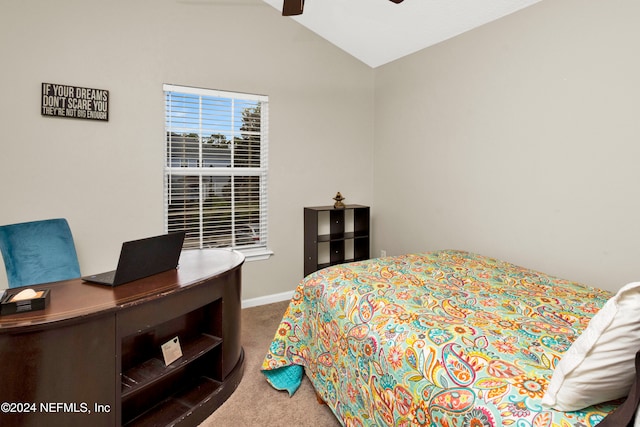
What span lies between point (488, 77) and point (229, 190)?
8.31 feet

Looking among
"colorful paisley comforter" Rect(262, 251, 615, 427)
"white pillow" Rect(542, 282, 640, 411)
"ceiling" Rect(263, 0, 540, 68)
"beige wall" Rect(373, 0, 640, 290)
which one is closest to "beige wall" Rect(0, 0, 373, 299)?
"ceiling" Rect(263, 0, 540, 68)

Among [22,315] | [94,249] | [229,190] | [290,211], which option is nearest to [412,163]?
[290,211]

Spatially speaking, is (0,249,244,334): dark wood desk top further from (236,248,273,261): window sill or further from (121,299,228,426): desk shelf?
(236,248,273,261): window sill

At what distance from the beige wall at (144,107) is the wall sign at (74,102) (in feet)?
0.16

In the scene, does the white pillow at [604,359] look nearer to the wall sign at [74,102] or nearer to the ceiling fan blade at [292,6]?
the ceiling fan blade at [292,6]

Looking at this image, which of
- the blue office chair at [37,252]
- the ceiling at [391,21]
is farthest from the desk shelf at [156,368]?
the ceiling at [391,21]

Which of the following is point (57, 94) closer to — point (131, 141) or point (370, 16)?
point (131, 141)

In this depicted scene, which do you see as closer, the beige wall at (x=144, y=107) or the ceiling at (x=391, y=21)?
the beige wall at (x=144, y=107)

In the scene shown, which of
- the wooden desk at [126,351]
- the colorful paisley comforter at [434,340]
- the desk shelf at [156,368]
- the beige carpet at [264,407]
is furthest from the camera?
the beige carpet at [264,407]

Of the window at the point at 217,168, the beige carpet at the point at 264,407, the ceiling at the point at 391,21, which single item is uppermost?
the ceiling at the point at 391,21

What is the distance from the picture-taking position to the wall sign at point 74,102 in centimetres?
262

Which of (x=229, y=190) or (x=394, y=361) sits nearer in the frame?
(x=394, y=361)

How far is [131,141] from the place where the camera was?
9.76 ft

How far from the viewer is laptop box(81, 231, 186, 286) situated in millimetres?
1662
